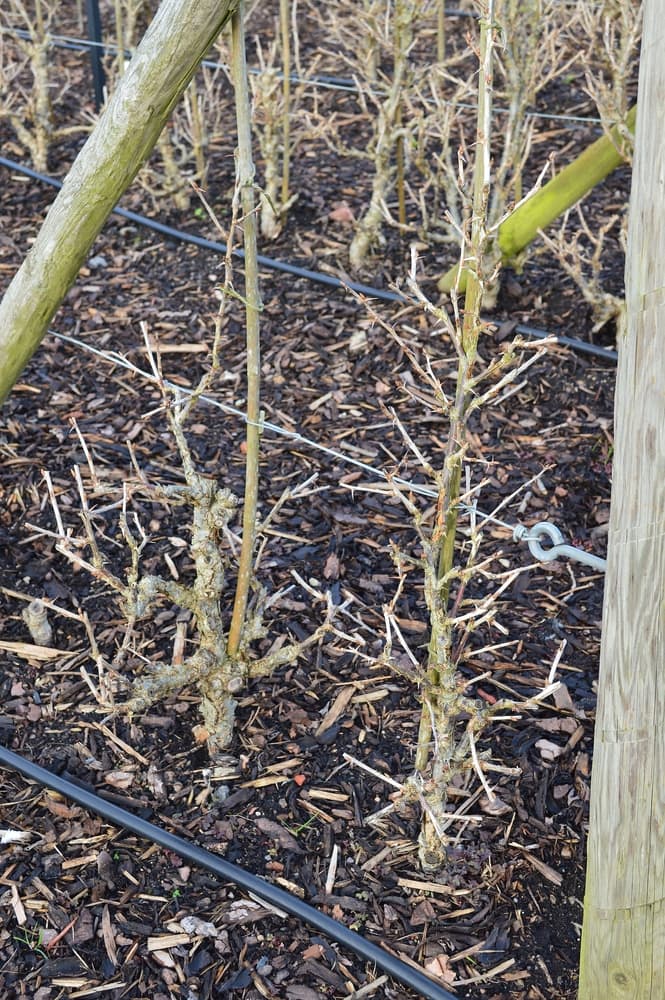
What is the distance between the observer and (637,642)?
1296mm

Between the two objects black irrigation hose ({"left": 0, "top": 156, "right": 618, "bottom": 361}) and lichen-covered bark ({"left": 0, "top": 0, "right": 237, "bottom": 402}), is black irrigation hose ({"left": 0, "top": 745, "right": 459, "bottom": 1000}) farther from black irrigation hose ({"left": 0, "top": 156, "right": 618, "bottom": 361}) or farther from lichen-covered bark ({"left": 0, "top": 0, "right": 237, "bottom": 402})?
black irrigation hose ({"left": 0, "top": 156, "right": 618, "bottom": 361})

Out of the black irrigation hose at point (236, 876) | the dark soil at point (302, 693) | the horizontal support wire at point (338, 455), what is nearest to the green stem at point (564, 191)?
the dark soil at point (302, 693)

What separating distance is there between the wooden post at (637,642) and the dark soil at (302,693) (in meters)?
0.27

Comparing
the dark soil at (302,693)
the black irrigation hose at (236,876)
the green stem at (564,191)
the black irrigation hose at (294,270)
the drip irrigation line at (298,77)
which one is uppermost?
the drip irrigation line at (298,77)

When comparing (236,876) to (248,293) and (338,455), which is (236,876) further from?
(248,293)

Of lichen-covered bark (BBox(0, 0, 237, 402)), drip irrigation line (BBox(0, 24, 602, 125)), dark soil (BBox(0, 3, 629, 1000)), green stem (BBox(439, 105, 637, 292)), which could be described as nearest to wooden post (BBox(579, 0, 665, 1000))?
dark soil (BBox(0, 3, 629, 1000))

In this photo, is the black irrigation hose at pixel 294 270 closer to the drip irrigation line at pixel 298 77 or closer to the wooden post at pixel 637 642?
the drip irrigation line at pixel 298 77

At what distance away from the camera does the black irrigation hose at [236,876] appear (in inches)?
66.9

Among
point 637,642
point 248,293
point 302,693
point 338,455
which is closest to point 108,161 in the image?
point 248,293

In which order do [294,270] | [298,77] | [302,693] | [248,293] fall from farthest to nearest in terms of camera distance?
[298,77]
[294,270]
[302,693]
[248,293]

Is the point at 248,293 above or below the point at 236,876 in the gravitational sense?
above

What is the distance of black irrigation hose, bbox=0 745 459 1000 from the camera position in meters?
1.70

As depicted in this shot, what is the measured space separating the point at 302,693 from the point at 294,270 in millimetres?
1862

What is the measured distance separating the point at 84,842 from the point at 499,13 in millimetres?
2711
